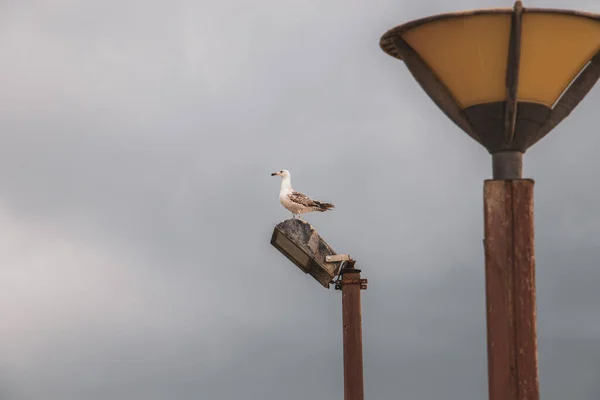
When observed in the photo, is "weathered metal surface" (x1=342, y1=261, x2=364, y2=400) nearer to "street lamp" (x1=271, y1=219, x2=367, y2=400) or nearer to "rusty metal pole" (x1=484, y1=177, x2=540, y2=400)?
"street lamp" (x1=271, y1=219, x2=367, y2=400)

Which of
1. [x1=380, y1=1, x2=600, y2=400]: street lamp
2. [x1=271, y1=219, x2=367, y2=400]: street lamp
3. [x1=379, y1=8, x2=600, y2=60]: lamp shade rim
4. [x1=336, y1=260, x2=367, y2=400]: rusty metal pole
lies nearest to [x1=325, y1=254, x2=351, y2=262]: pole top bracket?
[x1=271, y1=219, x2=367, y2=400]: street lamp

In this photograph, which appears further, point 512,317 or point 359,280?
point 359,280

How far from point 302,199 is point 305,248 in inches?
164

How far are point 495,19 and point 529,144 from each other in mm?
777

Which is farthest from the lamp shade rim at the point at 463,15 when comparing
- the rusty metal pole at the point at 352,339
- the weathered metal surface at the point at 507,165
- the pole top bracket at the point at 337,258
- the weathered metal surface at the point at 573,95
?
the rusty metal pole at the point at 352,339

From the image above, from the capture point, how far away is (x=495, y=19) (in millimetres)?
5680

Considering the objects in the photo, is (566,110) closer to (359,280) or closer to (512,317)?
(512,317)

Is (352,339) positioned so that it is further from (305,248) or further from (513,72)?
(513,72)

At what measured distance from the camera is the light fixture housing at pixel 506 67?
224 inches

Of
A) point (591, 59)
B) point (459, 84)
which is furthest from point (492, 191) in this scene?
point (591, 59)

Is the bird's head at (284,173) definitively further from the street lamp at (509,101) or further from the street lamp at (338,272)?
the street lamp at (509,101)

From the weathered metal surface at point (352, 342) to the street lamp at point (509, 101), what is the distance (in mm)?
7396

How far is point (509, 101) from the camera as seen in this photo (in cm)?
575

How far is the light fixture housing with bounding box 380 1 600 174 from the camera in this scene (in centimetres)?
570
